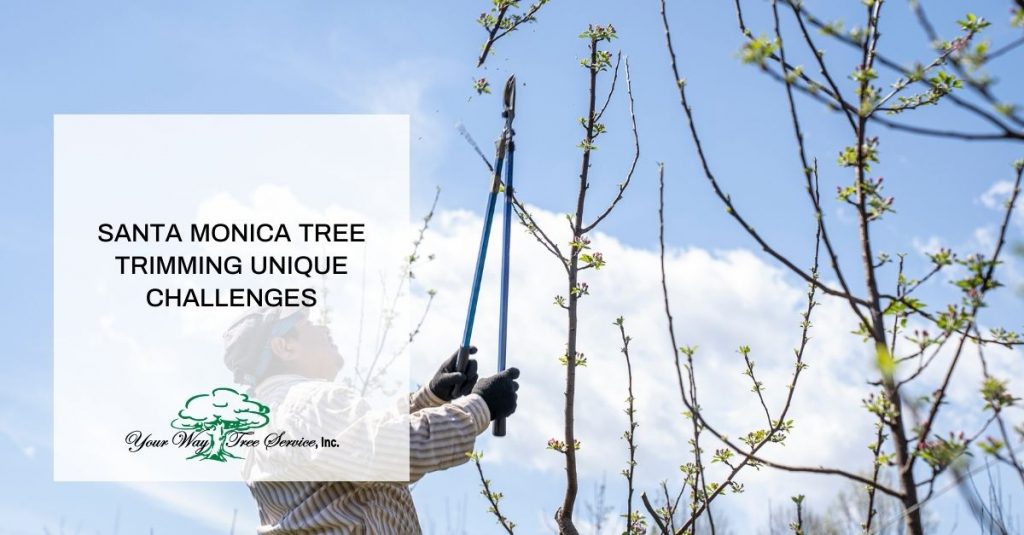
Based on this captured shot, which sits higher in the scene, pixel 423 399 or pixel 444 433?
pixel 423 399

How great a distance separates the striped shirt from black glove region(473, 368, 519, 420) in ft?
0.11

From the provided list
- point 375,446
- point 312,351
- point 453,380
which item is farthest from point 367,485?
point 312,351

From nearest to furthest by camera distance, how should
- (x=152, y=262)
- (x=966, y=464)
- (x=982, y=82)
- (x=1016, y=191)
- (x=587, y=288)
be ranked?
(x=982, y=82) → (x=966, y=464) → (x=1016, y=191) → (x=587, y=288) → (x=152, y=262)

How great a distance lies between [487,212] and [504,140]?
0.87ft

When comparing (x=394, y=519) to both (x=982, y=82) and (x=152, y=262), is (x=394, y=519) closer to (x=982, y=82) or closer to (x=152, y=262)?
(x=982, y=82)

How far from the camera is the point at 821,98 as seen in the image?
6.40 feet

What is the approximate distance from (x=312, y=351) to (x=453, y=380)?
62 cm

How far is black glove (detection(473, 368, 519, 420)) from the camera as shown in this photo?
341cm

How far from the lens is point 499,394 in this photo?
341 centimetres

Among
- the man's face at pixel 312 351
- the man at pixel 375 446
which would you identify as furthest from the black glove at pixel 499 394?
the man's face at pixel 312 351

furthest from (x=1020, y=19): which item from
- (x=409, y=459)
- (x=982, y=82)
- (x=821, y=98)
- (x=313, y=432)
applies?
(x=313, y=432)

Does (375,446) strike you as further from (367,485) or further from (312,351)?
(312,351)

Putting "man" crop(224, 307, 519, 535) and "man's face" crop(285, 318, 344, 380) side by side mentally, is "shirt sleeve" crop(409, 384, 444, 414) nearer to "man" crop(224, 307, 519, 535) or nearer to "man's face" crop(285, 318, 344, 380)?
"man" crop(224, 307, 519, 535)

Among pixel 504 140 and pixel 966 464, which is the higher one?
pixel 504 140
